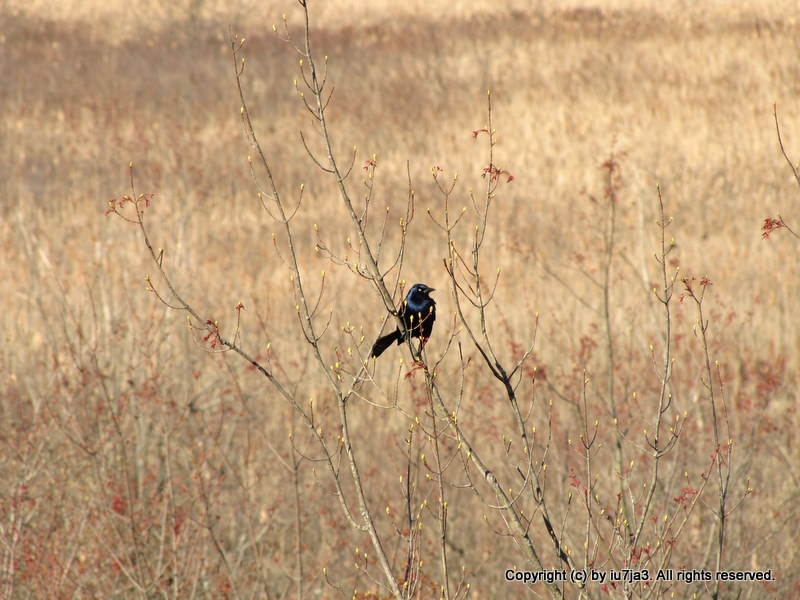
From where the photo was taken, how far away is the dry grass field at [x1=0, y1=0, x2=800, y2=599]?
609 cm

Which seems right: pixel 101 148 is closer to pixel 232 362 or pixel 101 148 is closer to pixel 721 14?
pixel 232 362

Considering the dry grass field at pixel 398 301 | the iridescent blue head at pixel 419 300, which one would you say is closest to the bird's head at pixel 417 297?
the iridescent blue head at pixel 419 300

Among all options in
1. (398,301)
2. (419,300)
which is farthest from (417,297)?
(398,301)

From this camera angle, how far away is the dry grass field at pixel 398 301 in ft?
20.0

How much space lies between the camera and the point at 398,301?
584cm

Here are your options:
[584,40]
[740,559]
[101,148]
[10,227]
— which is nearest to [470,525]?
[740,559]

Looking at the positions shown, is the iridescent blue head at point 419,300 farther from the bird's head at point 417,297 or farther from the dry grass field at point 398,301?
the dry grass field at point 398,301

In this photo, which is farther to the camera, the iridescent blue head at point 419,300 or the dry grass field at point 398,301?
the dry grass field at point 398,301

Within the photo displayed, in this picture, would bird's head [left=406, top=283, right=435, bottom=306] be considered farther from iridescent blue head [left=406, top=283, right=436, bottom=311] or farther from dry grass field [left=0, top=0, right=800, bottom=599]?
dry grass field [left=0, top=0, right=800, bottom=599]

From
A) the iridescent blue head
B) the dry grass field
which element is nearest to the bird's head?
the iridescent blue head

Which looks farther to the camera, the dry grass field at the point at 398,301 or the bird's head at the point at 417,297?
the dry grass field at the point at 398,301

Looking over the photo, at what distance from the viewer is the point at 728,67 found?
76.2ft

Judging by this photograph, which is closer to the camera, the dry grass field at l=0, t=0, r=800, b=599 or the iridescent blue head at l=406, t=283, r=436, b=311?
the iridescent blue head at l=406, t=283, r=436, b=311

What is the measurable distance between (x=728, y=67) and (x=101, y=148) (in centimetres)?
1515
